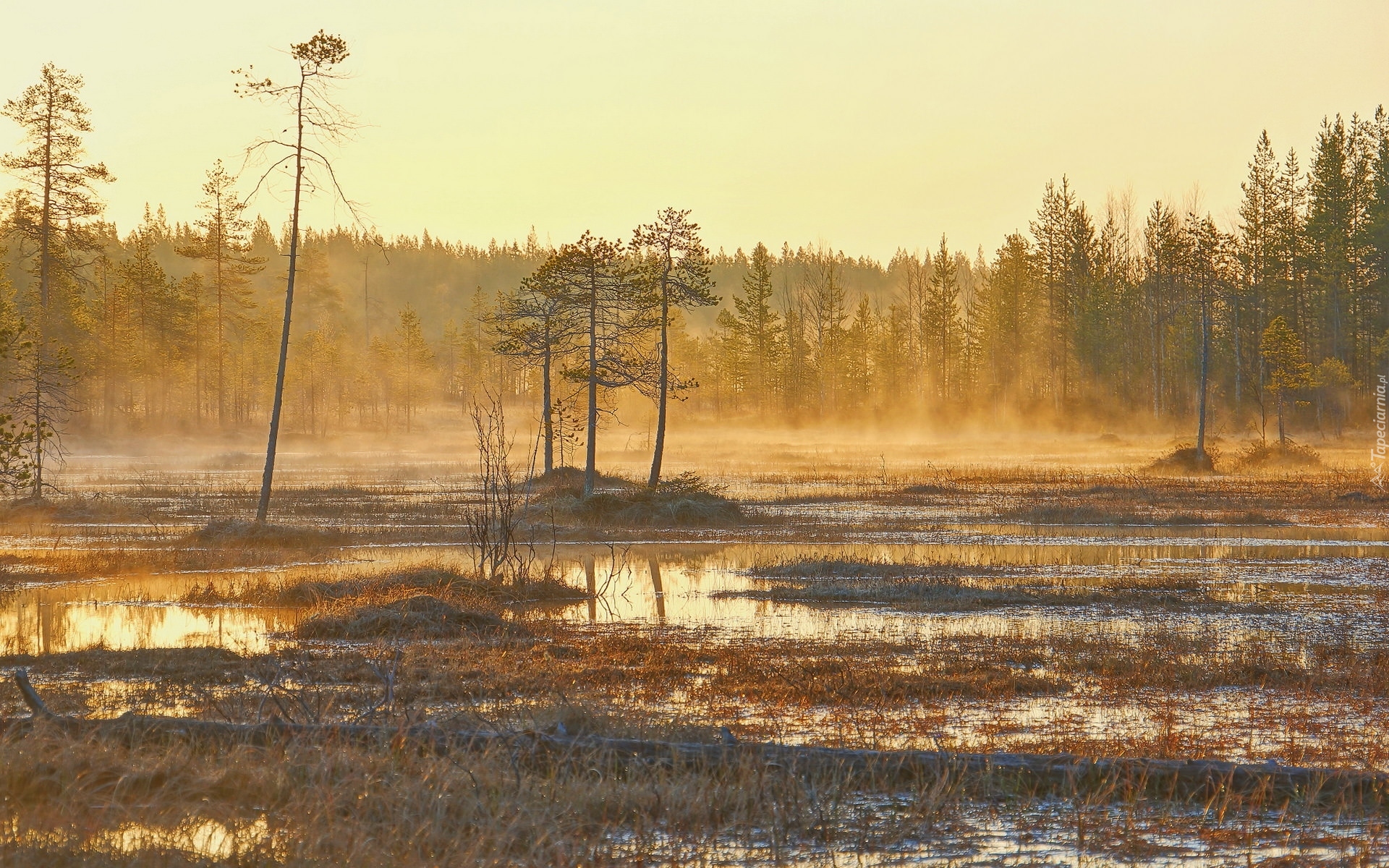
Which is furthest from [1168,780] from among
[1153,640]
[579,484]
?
[579,484]

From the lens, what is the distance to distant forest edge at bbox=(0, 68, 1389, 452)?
58781 millimetres

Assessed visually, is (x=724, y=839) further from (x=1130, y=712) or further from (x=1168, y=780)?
(x=1130, y=712)

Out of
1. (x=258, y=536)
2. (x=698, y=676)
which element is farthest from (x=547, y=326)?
(x=698, y=676)

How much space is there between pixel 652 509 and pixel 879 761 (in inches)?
1035

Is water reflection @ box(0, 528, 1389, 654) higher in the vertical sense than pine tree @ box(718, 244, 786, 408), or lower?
lower

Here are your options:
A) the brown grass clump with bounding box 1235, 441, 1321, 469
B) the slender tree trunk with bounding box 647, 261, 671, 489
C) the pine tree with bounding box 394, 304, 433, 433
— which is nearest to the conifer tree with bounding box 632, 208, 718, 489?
the slender tree trunk with bounding box 647, 261, 671, 489

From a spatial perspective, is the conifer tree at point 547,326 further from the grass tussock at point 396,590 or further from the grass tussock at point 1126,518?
the grass tussock at point 396,590

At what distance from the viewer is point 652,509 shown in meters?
34.1

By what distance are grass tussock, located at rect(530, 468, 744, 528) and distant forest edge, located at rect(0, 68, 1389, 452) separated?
4598mm

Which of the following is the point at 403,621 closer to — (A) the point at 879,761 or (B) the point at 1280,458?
(A) the point at 879,761

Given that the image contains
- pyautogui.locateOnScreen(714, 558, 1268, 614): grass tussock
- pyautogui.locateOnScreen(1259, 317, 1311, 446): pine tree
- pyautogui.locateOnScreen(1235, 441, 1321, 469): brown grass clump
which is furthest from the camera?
pyautogui.locateOnScreen(1259, 317, 1311, 446): pine tree

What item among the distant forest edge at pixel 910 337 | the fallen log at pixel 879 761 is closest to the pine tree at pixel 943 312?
the distant forest edge at pixel 910 337

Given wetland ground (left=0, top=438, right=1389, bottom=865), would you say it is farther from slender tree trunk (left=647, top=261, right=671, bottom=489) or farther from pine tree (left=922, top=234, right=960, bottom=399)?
pine tree (left=922, top=234, right=960, bottom=399)

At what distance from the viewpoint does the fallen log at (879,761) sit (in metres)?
7.51
